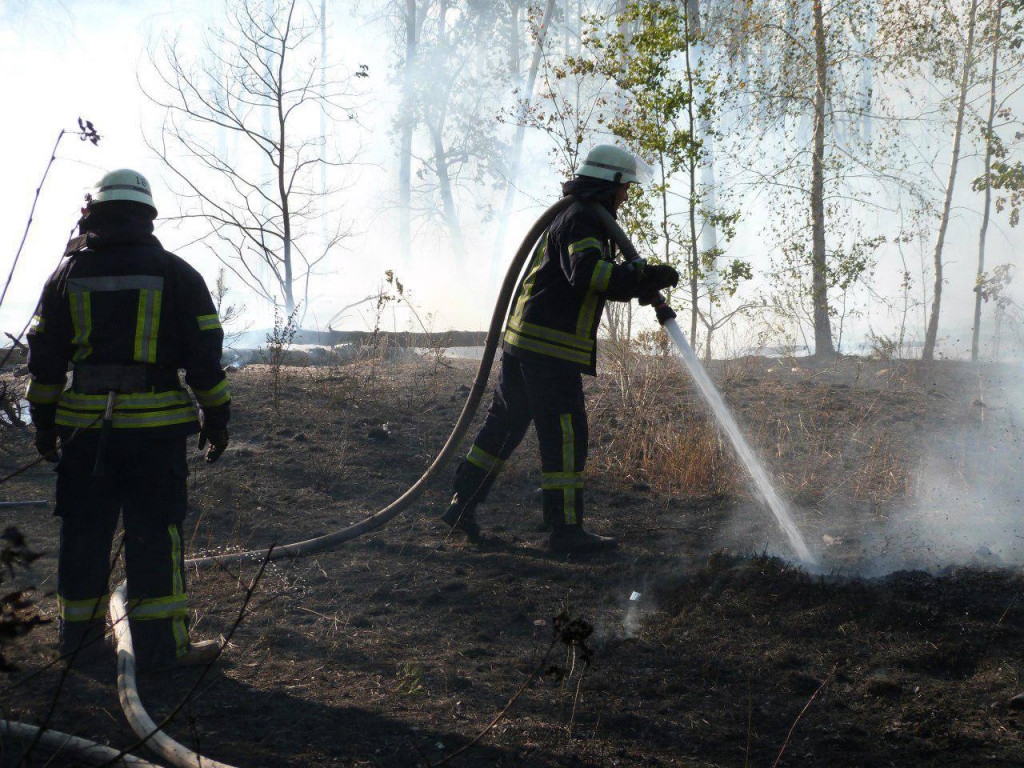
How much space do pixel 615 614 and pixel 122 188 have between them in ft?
8.18

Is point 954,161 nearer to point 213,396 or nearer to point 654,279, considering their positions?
point 654,279

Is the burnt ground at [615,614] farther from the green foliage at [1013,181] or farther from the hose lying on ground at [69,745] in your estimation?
the green foliage at [1013,181]

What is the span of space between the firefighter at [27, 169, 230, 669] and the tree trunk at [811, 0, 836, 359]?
9.20m

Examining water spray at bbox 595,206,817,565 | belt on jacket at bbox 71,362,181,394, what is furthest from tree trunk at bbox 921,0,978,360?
belt on jacket at bbox 71,362,181,394

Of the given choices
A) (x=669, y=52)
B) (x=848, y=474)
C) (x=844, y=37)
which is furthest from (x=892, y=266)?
(x=848, y=474)

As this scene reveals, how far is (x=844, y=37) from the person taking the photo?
33.1 ft

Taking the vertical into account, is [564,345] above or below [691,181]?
below

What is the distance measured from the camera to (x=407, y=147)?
2269 cm

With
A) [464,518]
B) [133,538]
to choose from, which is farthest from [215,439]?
[464,518]

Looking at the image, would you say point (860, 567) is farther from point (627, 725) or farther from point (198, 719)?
point (198, 719)

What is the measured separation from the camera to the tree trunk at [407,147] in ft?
68.8

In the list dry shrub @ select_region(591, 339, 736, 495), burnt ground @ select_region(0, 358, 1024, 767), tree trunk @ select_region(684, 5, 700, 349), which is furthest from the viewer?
tree trunk @ select_region(684, 5, 700, 349)

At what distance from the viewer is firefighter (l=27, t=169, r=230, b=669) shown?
2807 mm

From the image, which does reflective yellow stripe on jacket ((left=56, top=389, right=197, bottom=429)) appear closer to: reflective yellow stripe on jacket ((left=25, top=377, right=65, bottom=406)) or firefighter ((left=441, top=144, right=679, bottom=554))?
reflective yellow stripe on jacket ((left=25, top=377, right=65, bottom=406))
